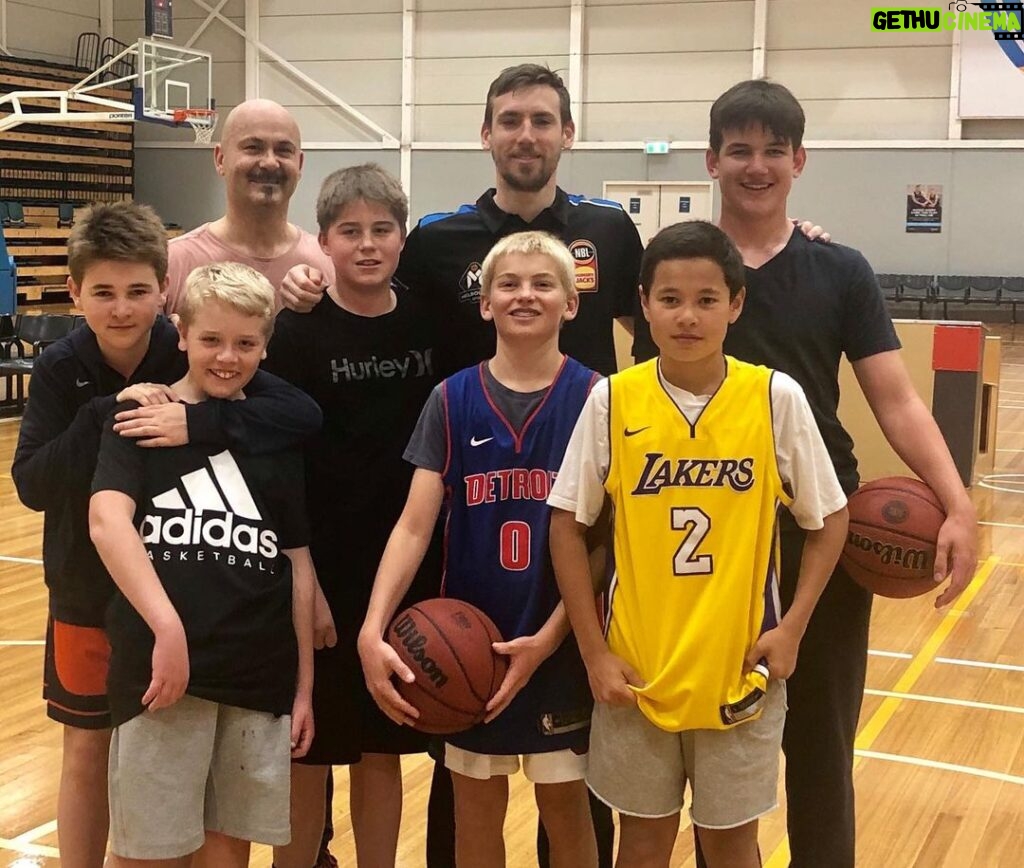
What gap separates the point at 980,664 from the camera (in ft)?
16.3

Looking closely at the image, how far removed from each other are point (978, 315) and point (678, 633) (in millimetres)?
16844

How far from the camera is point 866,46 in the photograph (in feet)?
54.6

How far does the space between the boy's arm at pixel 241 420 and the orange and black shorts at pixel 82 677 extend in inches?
19.7

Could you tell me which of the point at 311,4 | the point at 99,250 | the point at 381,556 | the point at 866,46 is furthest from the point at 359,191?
the point at 311,4

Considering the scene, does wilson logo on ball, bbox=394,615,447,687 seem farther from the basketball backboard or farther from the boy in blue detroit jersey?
the basketball backboard

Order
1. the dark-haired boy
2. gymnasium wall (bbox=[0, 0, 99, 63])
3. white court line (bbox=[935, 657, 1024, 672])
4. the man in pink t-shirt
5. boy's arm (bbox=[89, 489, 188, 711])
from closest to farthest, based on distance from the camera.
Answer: boy's arm (bbox=[89, 489, 188, 711]) < the dark-haired boy < the man in pink t-shirt < white court line (bbox=[935, 657, 1024, 672]) < gymnasium wall (bbox=[0, 0, 99, 63])

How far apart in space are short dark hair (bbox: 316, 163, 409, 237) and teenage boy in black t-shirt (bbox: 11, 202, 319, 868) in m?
0.38

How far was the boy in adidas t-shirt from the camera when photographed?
2.14m

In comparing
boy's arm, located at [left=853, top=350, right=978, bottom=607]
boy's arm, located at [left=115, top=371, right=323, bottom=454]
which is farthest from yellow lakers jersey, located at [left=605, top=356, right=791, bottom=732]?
boy's arm, located at [left=115, top=371, right=323, bottom=454]

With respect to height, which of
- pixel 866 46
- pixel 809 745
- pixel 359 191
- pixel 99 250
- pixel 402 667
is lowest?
pixel 809 745

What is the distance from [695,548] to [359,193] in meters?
1.11

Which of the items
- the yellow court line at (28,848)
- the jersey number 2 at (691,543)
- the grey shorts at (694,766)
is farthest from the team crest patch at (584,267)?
the yellow court line at (28,848)

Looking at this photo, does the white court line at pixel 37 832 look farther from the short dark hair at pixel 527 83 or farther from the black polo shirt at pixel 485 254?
the short dark hair at pixel 527 83

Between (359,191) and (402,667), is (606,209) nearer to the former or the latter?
(359,191)
